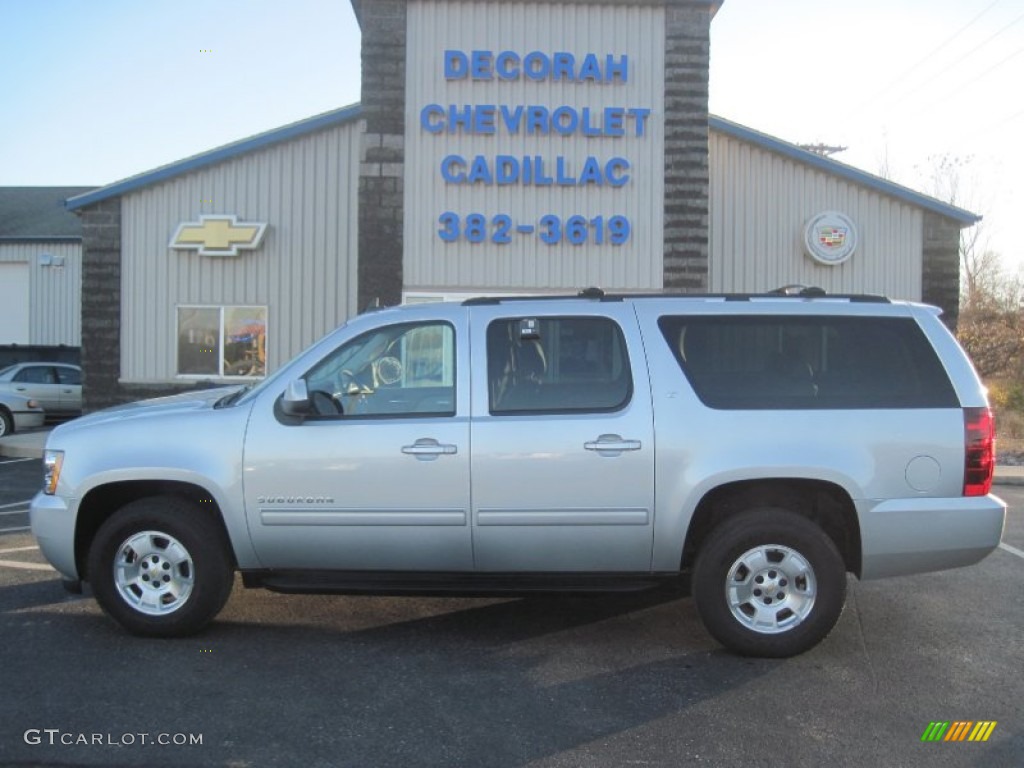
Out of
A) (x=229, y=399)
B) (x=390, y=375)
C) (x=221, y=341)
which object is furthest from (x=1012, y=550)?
(x=221, y=341)

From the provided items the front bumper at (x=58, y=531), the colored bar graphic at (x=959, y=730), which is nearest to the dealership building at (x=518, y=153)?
the front bumper at (x=58, y=531)

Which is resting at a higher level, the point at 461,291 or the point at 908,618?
the point at 461,291

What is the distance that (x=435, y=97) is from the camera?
46.7 ft

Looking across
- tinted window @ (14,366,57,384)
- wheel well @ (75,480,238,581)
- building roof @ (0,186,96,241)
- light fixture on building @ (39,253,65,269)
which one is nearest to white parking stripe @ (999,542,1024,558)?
wheel well @ (75,480,238,581)

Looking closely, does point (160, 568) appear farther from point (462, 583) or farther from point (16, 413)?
point (16, 413)

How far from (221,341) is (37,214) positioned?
729 inches

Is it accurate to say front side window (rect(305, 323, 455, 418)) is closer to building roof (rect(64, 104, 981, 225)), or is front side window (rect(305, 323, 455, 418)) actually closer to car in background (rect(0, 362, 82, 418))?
building roof (rect(64, 104, 981, 225))

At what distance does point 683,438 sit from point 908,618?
7.11 feet

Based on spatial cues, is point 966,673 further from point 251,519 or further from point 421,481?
point 251,519

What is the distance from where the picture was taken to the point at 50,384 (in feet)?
61.3

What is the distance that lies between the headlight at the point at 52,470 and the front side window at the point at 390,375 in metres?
1.49

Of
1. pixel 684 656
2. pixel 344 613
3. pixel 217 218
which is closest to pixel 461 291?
pixel 217 218

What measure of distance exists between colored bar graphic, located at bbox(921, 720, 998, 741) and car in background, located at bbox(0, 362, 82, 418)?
17294mm

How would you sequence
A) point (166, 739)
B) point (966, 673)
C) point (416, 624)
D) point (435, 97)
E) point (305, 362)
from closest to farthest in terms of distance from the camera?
1. point (166, 739)
2. point (966, 673)
3. point (305, 362)
4. point (416, 624)
5. point (435, 97)
